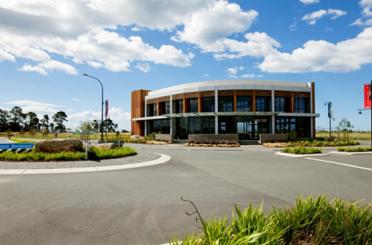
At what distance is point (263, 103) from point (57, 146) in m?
29.8

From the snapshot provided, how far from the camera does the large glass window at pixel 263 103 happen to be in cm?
3719

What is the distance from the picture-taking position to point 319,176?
35.0ft

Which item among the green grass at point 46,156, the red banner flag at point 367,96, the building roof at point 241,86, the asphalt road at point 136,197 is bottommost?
the asphalt road at point 136,197

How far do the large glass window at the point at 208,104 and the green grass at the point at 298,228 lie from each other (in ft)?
113

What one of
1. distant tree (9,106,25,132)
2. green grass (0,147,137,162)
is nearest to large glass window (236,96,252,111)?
green grass (0,147,137,162)

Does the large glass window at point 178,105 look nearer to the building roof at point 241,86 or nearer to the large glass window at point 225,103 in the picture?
the building roof at point 241,86

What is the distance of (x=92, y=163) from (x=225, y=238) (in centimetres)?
1188

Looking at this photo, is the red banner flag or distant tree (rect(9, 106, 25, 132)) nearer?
the red banner flag

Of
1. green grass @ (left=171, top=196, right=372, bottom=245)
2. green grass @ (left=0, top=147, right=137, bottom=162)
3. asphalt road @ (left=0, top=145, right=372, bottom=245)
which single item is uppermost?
green grass @ (left=171, top=196, right=372, bottom=245)

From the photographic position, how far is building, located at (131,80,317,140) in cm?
3622

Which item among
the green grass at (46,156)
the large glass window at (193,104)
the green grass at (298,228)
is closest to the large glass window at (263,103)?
the large glass window at (193,104)

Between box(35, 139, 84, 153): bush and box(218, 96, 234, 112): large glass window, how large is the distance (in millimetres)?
24954

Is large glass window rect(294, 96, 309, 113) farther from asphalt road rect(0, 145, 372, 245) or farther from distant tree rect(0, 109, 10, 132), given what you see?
distant tree rect(0, 109, 10, 132)

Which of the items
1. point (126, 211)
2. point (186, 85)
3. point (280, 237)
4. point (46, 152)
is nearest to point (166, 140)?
point (186, 85)
